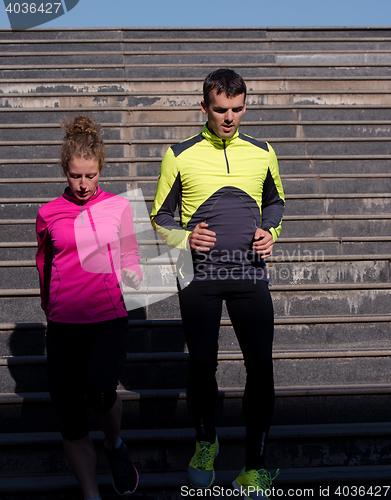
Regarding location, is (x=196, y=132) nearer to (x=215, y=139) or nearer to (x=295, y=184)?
(x=295, y=184)

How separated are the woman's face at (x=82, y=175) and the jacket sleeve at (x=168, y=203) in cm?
31

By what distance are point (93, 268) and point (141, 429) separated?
117 cm

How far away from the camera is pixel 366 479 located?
2.84 metres

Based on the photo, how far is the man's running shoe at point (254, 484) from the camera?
242 cm

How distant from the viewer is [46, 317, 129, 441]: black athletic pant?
2.38 metres

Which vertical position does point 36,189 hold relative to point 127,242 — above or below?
above

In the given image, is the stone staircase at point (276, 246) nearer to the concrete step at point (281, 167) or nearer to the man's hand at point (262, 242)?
the concrete step at point (281, 167)

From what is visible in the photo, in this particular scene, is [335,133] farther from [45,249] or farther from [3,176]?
[45,249]

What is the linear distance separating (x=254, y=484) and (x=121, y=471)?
653mm

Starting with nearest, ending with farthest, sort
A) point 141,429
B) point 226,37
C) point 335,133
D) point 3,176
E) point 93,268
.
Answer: point 93,268 → point 141,429 → point 3,176 → point 335,133 → point 226,37

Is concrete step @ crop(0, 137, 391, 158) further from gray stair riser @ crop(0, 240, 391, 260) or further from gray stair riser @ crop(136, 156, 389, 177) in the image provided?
gray stair riser @ crop(0, 240, 391, 260)

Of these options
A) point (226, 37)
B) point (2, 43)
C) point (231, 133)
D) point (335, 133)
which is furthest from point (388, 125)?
point (2, 43)

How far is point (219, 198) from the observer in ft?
8.14

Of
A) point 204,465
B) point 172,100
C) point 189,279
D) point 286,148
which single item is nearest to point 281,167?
point 286,148
